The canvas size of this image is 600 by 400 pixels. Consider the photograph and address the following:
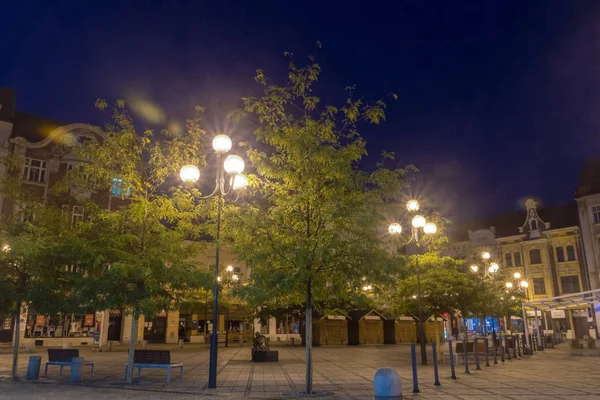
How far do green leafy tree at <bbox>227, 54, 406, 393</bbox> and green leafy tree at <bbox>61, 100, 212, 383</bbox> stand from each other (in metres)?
2.52

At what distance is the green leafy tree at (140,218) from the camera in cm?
1305

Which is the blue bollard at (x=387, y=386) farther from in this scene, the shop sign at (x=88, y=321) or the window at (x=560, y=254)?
the window at (x=560, y=254)

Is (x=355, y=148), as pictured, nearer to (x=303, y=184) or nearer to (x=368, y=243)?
(x=303, y=184)

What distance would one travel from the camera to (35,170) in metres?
35.5

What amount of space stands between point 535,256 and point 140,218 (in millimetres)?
47888

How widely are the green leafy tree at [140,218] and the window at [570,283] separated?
4503 cm

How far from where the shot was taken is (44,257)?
43.2 ft

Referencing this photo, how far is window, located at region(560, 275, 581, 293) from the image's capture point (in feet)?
156

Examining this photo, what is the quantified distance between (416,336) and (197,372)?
3293 cm

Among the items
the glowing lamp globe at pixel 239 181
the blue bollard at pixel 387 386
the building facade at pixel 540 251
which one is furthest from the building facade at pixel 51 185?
the building facade at pixel 540 251

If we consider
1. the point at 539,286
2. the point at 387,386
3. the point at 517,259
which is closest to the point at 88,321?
the point at 387,386

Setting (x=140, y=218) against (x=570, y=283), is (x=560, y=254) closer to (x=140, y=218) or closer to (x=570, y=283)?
(x=570, y=283)

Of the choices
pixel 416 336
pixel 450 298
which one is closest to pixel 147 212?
pixel 450 298

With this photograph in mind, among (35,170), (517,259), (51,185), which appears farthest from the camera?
(517,259)
